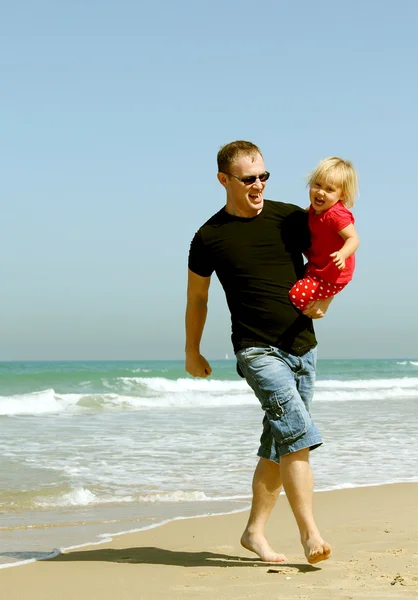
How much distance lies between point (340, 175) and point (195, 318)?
101 cm

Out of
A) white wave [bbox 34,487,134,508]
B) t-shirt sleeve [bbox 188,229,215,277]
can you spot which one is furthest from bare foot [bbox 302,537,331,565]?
white wave [bbox 34,487,134,508]

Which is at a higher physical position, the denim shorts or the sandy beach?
the denim shorts

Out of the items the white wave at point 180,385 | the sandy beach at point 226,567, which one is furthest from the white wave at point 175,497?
the white wave at point 180,385

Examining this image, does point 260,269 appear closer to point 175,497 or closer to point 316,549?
point 316,549

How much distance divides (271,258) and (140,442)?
6.62m

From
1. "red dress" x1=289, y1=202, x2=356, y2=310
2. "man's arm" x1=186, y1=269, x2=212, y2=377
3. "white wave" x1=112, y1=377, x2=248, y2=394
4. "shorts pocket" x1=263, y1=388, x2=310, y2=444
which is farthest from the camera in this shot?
"white wave" x1=112, y1=377, x2=248, y2=394

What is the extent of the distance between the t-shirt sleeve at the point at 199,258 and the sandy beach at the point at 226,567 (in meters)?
1.45

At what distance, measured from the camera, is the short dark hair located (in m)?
3.85

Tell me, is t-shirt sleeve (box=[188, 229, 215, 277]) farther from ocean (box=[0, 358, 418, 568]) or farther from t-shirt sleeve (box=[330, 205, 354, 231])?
ocean (box=[0, 358, 418, 568])

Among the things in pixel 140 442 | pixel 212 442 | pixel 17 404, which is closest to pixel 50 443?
pixel 140 442

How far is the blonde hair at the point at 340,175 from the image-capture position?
12.3 ft

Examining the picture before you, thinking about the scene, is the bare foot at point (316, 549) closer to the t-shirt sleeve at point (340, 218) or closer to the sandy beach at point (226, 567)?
the sandy beach at point (226, 567)

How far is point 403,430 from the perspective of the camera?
11.4 meters

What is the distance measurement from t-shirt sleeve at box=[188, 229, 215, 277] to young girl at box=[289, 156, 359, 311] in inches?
17.1
